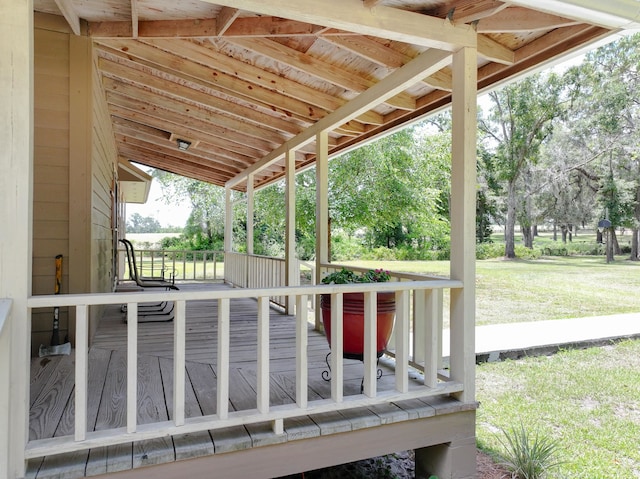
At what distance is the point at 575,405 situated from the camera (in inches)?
156

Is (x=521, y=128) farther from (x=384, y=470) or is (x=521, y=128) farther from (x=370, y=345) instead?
(x=370, y=345)

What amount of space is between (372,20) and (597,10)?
3.65 feet

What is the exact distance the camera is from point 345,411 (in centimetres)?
242

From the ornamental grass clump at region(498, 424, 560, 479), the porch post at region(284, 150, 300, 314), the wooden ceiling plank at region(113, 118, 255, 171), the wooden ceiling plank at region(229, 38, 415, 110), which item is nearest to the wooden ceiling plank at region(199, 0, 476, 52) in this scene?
the wooden ceiling plank at region(229, 38, 415, 110)

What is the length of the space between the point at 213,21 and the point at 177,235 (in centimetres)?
2264

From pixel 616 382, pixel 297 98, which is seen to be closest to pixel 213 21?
pixel 297 98

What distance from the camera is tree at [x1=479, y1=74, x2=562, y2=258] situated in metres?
19.8

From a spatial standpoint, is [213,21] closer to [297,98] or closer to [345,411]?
[297,98]

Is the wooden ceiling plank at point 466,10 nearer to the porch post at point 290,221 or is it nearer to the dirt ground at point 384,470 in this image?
the dirt ground at point 384,470

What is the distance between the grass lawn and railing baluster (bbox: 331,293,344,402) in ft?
19.8

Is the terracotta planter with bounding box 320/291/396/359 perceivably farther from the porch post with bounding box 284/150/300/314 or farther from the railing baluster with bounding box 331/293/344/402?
the porch post with bounding box 284/150/300/314

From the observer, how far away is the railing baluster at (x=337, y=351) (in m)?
2.32

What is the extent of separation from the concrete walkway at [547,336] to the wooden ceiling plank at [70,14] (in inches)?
180

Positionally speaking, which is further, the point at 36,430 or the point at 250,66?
the point at 250,66
